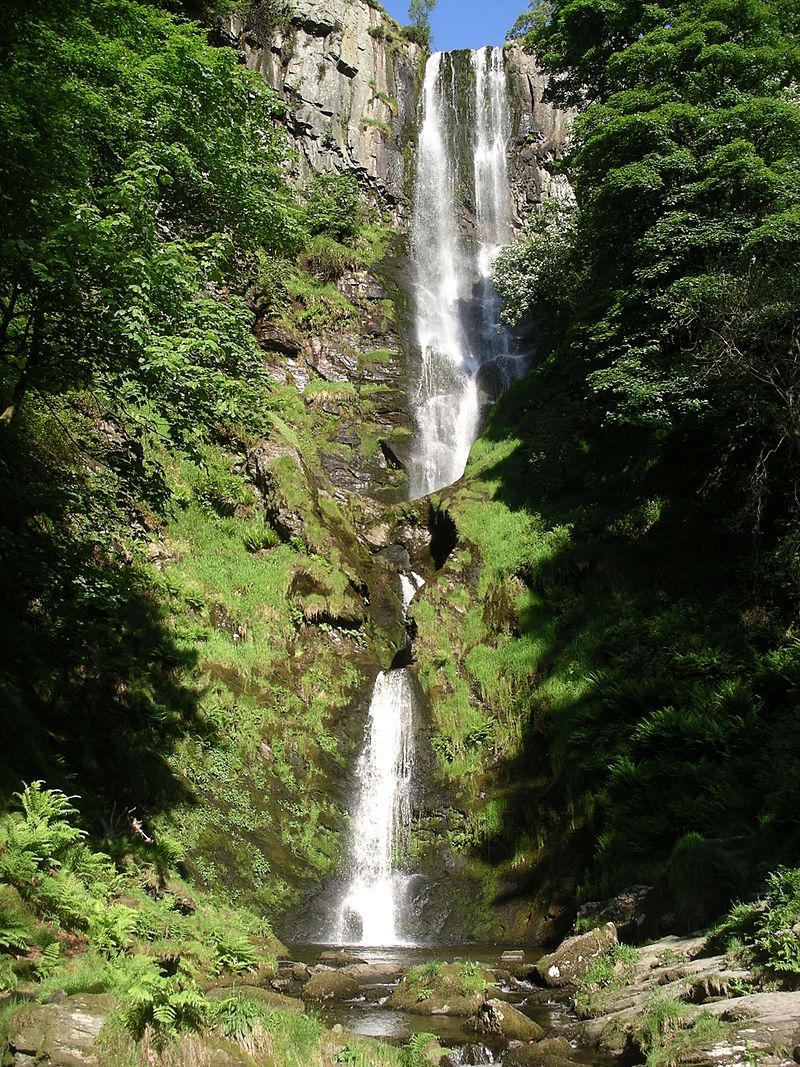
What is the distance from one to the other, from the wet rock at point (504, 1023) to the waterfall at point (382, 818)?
236 inches

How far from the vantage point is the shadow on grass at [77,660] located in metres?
7.85

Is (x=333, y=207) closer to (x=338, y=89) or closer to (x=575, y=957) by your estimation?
(x=338, y=89)

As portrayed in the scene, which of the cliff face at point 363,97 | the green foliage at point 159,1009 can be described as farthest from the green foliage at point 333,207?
the green foliage at point 159,1009

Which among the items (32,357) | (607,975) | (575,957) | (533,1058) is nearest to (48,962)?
(533,1058)

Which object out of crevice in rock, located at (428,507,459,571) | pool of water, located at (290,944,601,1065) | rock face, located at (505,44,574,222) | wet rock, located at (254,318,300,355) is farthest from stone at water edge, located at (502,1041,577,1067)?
rock face, located at (505,44,574,222)

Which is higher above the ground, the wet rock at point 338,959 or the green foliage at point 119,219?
the green foliage at point 119,219

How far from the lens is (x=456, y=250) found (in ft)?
120

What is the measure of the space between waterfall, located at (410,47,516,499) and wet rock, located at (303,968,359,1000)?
17754mm

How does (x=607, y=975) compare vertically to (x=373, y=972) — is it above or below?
below

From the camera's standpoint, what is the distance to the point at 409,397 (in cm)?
2819

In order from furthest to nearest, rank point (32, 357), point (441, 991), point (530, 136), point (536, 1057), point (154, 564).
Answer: point (530, 136) < point (154, 564) < point (441, 991) < point (32, 357) < point (536, 1057)

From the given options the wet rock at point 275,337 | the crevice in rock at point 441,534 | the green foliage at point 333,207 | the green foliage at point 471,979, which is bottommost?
the green foliage at point 471,979

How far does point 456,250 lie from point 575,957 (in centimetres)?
3422

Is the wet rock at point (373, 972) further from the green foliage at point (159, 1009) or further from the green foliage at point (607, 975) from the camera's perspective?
the green foliage at point (159, 1009)
